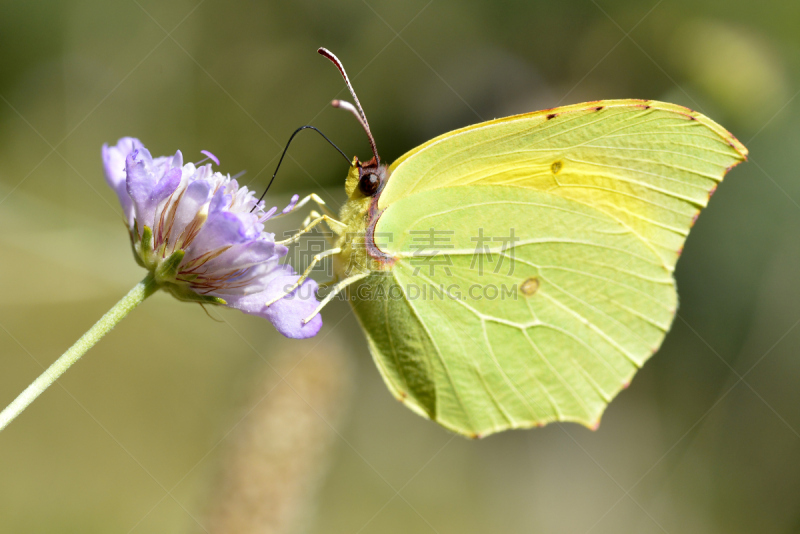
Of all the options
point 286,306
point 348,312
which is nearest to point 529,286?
point 286,306

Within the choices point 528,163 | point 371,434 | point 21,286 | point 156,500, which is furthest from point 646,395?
point 21,286

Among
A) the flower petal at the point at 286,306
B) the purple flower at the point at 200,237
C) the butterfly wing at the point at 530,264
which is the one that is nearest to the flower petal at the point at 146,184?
the purple flower at the point at 200,237

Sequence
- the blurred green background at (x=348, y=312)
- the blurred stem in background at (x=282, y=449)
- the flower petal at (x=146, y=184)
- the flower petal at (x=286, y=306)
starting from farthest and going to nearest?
the blurred green background at (x=348, y=312), the blurred stem in background at (x=282, y=449), the flower petal at (x=286, y=306), the flower petal at (x=146, y=184)

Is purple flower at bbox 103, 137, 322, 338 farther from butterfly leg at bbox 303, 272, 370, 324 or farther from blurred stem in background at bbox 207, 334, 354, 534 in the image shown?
blurred stem in background at bbox 207, 334, 354, 534

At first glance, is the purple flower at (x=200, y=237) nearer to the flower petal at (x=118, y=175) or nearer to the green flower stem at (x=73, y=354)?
the flower petal at (x=118, y=175)

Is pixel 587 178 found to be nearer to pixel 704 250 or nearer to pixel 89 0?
pixel 704 250

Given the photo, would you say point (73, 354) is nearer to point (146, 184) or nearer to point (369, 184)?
point (146, 184)
